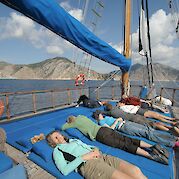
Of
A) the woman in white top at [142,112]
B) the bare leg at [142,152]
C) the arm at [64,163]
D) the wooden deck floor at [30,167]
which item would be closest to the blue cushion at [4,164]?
the wooden deck floor at [30,167]

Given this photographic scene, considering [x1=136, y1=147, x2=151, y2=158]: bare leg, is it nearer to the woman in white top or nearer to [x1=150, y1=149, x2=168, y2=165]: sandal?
[x1=150, y1=149, x2=168, y2=165]: sandal

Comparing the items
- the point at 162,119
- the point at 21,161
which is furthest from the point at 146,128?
the point at 21,161

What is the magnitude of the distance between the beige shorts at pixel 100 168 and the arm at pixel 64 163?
0.45 feet

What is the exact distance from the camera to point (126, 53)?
27.2 feet

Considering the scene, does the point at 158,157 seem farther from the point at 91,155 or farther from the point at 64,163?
the point at 64,163

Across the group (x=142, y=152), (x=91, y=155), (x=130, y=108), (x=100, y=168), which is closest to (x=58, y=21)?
(x=91, y=155)

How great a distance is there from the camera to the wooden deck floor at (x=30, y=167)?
10.2ft

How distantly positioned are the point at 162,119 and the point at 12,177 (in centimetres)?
519

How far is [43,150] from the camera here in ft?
11.9

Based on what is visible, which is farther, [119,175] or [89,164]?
[89,164]

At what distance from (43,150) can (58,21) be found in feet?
8.20

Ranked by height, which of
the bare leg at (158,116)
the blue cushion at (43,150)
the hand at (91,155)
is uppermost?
the bare leg at (158,116)

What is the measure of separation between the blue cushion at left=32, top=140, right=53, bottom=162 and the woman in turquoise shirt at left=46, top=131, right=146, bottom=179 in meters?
0.32

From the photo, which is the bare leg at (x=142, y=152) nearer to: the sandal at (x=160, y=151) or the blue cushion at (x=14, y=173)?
the sandal at (x=160, y=151)
